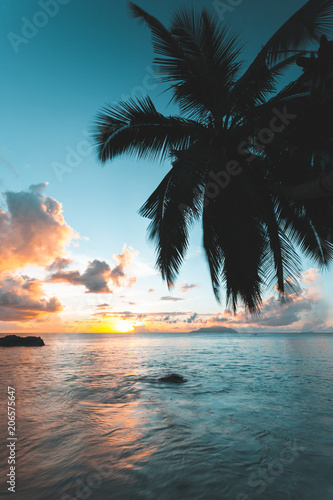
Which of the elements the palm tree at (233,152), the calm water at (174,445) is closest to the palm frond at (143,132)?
the palm tree at (233,152)

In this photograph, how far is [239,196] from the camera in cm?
515

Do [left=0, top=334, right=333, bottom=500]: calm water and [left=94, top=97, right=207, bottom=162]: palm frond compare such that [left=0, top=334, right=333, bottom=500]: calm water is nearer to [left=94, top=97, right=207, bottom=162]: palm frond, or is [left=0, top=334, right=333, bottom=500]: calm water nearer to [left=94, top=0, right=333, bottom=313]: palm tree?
[left=94, top=0, right=333, bottom=313]: palm tree

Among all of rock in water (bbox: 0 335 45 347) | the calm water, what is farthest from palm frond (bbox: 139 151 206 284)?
rock in water (bbox: 0 335 45 347)

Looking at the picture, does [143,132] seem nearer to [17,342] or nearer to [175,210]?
[175,210]

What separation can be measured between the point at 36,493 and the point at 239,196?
204 inches

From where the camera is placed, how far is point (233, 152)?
570 centimetres

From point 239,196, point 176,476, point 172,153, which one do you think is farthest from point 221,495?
point 172,153

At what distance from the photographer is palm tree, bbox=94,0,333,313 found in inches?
179

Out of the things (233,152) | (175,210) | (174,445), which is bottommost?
(174,445)

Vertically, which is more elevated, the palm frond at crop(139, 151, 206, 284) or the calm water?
the palm frond at crop(139, 151, 206, 284)

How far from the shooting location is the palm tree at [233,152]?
14.9 feet

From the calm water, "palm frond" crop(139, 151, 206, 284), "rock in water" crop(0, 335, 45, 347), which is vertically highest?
"palm frond" crop(139, 151, 206, 284)

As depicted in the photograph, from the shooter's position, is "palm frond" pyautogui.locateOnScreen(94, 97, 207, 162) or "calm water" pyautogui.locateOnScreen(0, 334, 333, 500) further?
"palm frond" pyautogui.locateOnScreen(94, 97, 207, 162)

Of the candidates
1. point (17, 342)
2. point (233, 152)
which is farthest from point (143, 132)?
point (17, 342)
